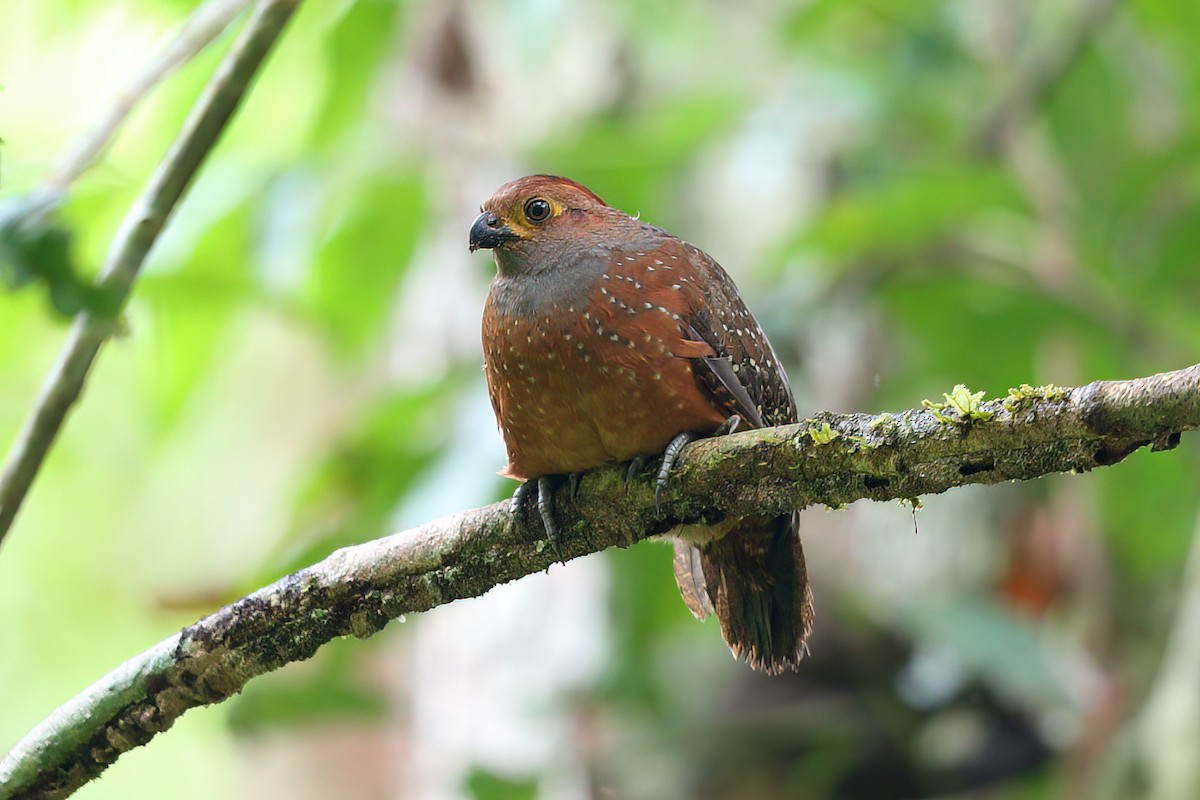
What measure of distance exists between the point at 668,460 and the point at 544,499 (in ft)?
0.94

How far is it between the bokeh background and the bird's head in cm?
121

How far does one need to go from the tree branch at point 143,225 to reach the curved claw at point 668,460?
978mm

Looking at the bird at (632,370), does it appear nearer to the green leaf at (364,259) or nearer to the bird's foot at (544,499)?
the bird's foot at (544,499)

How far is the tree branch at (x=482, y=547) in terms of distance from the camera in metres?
1.92

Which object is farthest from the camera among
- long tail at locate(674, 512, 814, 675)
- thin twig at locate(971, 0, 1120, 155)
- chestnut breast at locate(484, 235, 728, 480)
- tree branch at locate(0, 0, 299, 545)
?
thin twig at locate(971, 0, 1120, 155)

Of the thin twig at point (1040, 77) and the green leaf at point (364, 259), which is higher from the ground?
the thin twig at point (1040, 77)

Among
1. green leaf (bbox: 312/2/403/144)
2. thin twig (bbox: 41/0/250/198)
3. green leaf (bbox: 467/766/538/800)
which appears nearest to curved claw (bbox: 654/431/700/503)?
thin twig (bbox: 41/0/250/198)

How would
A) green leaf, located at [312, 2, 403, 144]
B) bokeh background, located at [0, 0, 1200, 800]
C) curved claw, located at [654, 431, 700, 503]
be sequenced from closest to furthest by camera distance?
curved claw, located at [654, 431, 700, 503], green leaf, located at [312, 2, 403, 144], bokeh background, located at [0, 0, 1200, 800]

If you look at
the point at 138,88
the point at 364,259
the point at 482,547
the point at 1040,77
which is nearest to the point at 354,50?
the point at 364,259

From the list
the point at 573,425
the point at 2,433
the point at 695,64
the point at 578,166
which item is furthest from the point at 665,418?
the point at 695,64

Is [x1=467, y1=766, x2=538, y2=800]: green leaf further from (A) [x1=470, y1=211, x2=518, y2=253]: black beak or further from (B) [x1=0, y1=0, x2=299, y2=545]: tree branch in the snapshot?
(B) [x1=0, y1=0, x2=299, y2=545]: tree branch

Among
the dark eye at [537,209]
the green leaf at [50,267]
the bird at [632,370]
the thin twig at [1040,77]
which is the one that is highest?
the thin twig at [1040,77]

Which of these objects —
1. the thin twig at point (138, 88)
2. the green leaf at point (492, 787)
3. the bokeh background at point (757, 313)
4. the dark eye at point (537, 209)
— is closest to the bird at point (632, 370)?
the dark eye at point (537, 209)

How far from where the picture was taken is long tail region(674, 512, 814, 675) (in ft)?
9.70
